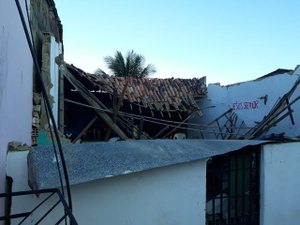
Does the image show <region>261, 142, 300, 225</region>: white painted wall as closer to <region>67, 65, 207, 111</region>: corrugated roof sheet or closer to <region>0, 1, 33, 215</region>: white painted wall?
<region>0, 1, 33, 215</region>: white painted wall

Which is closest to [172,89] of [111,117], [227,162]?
[111,117]

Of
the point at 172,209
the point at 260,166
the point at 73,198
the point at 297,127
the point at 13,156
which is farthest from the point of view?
the point at 297,127

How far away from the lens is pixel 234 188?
20.2ft

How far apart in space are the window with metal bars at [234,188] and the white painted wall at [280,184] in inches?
6.1

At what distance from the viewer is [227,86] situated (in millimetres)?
13078

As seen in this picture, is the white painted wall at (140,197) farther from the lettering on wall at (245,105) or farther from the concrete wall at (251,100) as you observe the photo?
the lettering on wall at (245,105)

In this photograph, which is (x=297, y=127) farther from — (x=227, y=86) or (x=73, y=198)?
(x=73, y=198)

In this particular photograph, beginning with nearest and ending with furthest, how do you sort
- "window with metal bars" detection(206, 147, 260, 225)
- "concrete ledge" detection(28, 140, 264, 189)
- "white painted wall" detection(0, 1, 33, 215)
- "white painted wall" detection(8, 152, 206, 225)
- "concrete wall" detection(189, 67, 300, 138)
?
"white painted wall" detection(0, 1, 33, 215)
"concrete ledge" detection(28, 140, 264, 189)
"white painted wall" detection(8, 152, 206, 225)
"window with metal bars" detection(206, 147, 260, 225)
"concrete wall" detection(189, 67, 300, 138)

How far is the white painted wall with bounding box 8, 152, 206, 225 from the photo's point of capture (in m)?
4.01

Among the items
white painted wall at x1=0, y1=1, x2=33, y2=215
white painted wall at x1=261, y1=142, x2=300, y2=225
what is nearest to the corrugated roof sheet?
white painted wall at x1=261, y1=142, x2=300, y2=225

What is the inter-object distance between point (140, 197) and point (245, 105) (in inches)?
332

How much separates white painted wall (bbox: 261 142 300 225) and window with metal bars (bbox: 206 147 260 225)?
154mm

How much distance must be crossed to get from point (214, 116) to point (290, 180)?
24.3 feet

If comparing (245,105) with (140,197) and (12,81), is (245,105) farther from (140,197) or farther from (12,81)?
(12,81)
